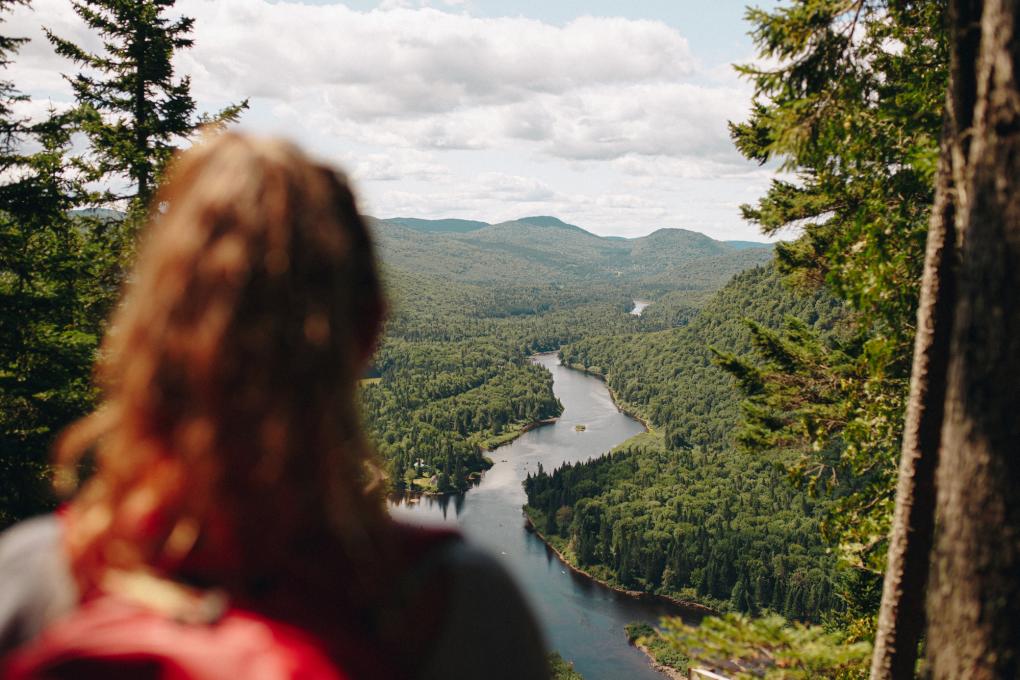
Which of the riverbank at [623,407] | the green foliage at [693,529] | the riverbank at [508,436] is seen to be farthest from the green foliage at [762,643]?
the riverbank at [623,407]

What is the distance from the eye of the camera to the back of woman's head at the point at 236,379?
94 centimetres

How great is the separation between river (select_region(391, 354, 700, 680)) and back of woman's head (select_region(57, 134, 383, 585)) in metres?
20.1

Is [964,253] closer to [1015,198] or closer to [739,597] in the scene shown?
[1015,198]

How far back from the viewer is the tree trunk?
2.53 metres

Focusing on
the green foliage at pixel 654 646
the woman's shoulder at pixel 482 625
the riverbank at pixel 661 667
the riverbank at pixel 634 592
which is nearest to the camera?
the woman's shoulder at pixel 482 625

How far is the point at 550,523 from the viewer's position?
253ft

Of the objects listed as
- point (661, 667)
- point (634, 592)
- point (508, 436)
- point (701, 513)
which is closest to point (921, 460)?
point (661, 667)

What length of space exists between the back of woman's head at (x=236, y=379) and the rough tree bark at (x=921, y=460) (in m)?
3.54

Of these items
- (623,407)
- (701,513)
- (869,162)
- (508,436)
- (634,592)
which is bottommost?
(634,592)

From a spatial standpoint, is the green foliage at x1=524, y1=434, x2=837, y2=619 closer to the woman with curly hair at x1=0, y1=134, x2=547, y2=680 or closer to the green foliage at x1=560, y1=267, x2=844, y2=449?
the green foliage at x1=560, y1=267, x2=844, y2=449

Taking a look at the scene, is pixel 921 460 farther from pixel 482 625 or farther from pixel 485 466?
pixel 485 466

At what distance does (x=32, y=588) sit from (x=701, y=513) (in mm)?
86292

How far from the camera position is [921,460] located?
11.6 ft

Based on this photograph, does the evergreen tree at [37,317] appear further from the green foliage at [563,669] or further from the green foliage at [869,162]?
the green foliage at [563,669]
